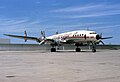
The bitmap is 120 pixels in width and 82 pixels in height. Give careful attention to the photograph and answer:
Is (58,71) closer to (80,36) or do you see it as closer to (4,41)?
(80,36)

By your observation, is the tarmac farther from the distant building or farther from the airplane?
the distant building

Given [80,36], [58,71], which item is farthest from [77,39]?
[58,71]

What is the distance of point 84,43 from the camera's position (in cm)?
5012

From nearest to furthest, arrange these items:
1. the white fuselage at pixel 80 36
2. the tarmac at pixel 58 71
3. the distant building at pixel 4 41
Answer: the tarmac at pixel 58 71, the white fuselage at pixel 80 36, the distant building at pixel 4 41

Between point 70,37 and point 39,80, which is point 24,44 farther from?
point 39,80

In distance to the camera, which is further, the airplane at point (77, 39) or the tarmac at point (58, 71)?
the airplane at point (77, 39)

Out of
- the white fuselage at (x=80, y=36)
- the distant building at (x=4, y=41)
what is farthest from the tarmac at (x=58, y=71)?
the distant building at (x=4, y=41)

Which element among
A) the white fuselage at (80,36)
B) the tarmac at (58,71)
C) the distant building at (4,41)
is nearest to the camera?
the tarmac at (58,71)

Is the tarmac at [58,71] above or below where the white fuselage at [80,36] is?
below

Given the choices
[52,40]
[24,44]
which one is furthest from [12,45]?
[52,40]

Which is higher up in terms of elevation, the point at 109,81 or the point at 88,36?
the point at 88,36

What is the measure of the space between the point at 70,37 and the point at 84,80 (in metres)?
39.4

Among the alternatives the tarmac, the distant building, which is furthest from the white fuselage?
the distant building

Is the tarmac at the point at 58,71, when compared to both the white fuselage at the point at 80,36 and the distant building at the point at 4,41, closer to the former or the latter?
the white fuselage at the point at 80,36
